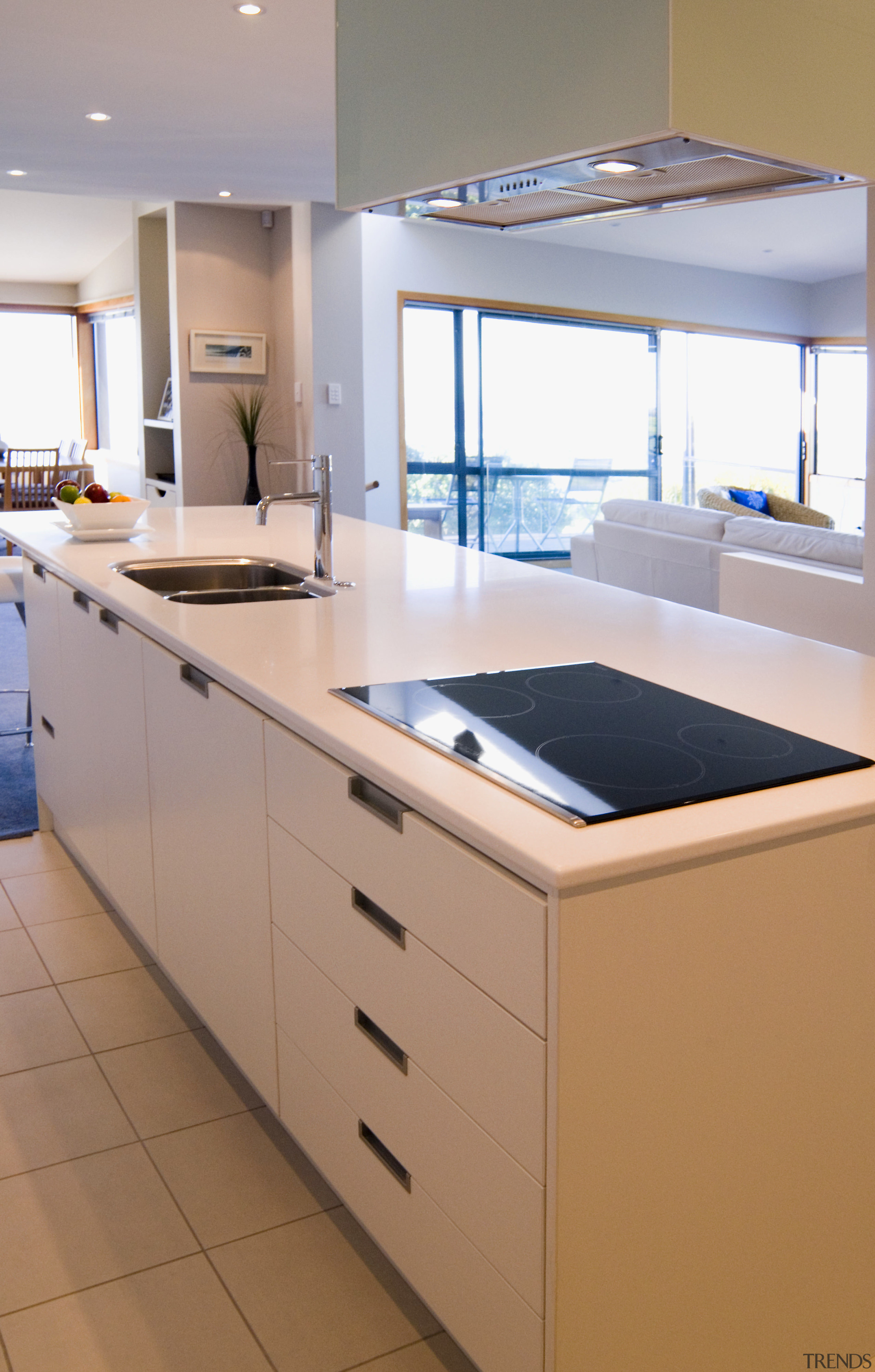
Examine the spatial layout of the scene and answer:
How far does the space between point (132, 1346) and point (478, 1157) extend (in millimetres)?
665

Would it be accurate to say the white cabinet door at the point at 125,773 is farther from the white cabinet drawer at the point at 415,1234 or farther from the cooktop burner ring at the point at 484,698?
the cooktop burner ring at the point at 484,698

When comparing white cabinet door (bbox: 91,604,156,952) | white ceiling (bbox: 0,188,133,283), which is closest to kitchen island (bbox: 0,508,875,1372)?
white cabinet door (bbox: 91,604,156,952)

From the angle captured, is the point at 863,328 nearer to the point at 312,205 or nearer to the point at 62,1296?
the point at 312,205

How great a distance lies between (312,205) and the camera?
6559 millimetres

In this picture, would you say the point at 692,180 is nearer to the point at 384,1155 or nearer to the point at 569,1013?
the point at 569,1013

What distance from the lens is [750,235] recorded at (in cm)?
823

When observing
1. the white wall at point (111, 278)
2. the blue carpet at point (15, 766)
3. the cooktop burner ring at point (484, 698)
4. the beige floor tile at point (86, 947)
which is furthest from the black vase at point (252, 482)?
the cooktop burner ring at point (484, 698)

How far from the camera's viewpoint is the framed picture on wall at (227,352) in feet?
22.7

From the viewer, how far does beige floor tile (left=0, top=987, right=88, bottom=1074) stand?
7.26ft

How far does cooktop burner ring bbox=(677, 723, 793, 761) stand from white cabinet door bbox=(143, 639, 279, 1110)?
0.61 m

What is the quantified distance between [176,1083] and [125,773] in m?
0.63

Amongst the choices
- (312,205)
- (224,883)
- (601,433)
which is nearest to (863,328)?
(601,433)

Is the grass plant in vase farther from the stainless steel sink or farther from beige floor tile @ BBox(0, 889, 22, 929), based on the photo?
beige floor tile @ BBox(0, 889, 22, 929)

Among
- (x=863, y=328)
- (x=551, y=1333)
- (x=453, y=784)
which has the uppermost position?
(x=863, y=328)
